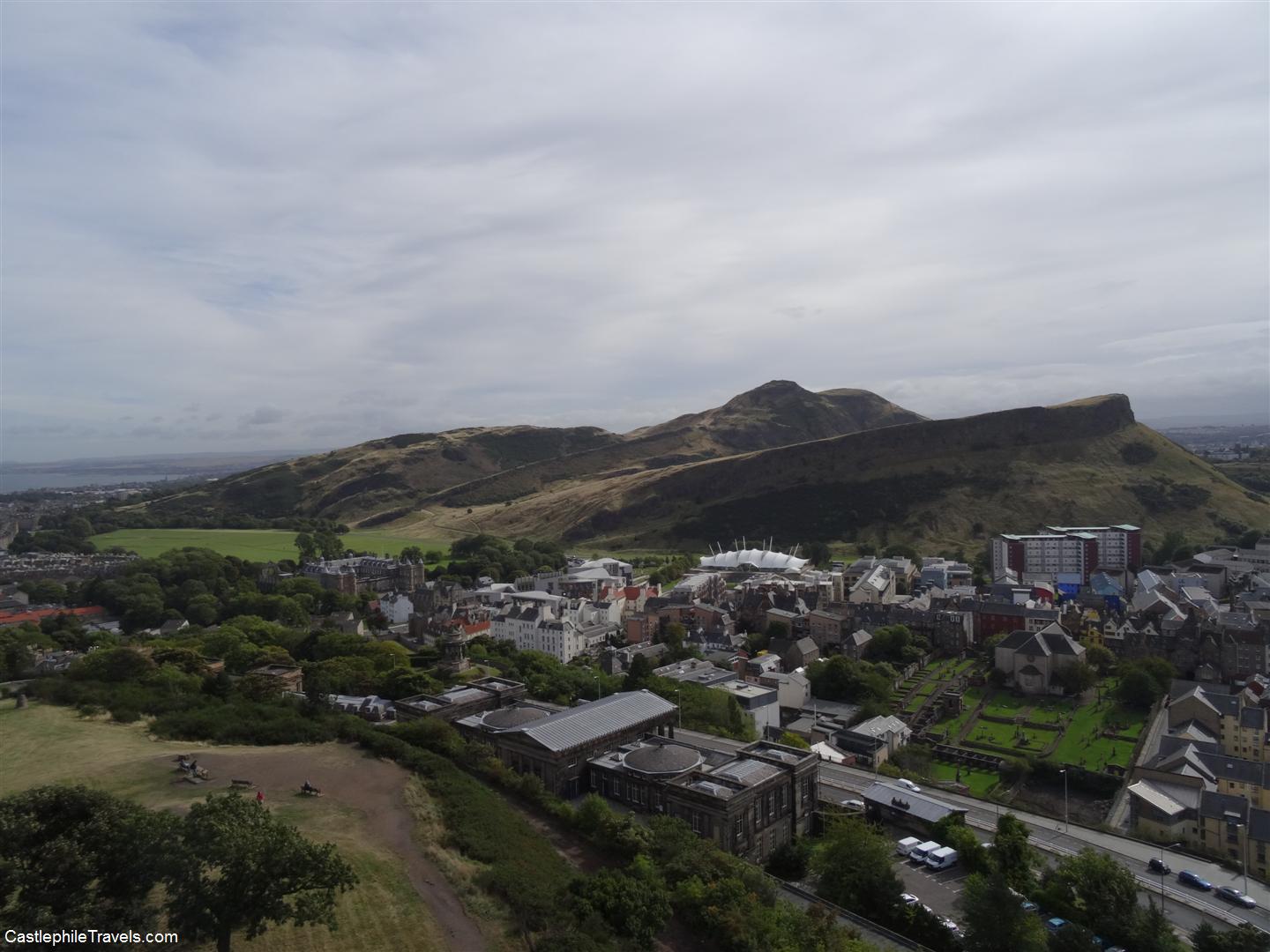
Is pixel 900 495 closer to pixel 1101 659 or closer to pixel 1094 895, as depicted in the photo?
pixel 1101 659

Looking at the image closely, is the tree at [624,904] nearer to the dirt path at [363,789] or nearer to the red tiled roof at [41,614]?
the dirt path at [363,789]

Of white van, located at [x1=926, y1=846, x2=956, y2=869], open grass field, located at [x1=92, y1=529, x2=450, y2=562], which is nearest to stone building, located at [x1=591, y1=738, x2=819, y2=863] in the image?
white van, located at [x1=926, y1=846, x2=956, y2=869]

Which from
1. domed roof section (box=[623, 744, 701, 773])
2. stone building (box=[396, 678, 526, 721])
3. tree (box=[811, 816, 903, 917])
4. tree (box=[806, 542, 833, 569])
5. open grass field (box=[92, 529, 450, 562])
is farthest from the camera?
open grass field (box=[92, 529, 450, 562])

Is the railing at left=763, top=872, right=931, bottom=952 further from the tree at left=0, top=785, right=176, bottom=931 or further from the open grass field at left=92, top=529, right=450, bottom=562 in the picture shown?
the open grass field at left=92, top=529, right=450, bottom=562

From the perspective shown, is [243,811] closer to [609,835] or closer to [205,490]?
[609,835]

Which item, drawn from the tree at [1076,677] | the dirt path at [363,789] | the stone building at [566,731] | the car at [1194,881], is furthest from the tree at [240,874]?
the tree at [1076,677]

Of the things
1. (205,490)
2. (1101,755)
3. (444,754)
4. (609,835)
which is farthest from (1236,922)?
(205,490)
